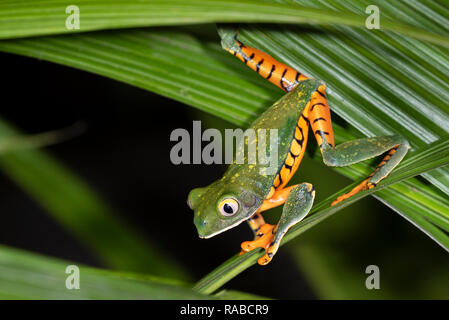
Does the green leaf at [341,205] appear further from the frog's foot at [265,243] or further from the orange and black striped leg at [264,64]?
the orange and black striped leg at [264,64]

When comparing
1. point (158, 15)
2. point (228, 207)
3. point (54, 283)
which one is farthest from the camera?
point (228, 207)

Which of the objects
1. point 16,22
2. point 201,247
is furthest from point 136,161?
point 16,22

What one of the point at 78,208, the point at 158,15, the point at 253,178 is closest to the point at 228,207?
→ the point at 253,178

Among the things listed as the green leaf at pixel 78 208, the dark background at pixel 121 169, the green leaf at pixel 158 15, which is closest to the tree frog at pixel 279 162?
the green leaf at pixel 78 208

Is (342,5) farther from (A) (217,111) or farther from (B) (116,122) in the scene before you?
(B) (116,122)

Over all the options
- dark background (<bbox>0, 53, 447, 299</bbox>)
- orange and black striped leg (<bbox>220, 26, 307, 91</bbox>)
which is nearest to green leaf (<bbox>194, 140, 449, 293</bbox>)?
orange and black striped leg (<bbox>220, 26, 307, 91</bbox>)

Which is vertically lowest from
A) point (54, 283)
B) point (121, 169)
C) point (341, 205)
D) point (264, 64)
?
point (54, 283)

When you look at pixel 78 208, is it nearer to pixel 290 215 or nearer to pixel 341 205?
pixel 290 215
